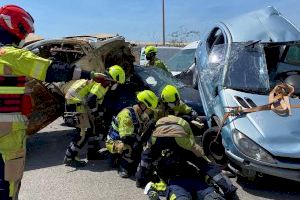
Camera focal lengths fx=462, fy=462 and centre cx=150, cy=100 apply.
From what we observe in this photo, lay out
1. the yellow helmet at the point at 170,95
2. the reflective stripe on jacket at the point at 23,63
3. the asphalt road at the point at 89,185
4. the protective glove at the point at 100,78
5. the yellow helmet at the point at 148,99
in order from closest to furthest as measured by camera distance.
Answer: the reflective stripe on jacket at the point at 23,63
the protective glove at the point at 100,78
the asphalt road at the point at 89,185
the yellow helmet at the point at 170,95
the yellow helmet at the point at 148,99

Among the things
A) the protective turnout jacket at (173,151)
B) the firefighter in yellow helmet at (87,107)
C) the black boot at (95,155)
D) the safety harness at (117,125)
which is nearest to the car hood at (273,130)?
the protective turnout jacket at (173,151)

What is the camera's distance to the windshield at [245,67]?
6.25 meters

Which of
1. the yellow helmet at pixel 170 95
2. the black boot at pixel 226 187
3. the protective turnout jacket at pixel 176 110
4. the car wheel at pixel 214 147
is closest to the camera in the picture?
the black boot at pixel 226 187

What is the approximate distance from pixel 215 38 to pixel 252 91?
2.11 metres

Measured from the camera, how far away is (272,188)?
5586 millimetres

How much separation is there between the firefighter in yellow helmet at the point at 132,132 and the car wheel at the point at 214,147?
2.49 ft

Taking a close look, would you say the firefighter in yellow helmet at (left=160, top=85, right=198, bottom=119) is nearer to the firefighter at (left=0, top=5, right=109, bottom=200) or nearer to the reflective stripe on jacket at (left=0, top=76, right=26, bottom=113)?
the firefighter at (left=0, top=5, right=109, bottom=200)

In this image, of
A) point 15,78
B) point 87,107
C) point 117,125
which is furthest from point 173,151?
point 87,107

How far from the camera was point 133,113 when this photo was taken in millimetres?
6395

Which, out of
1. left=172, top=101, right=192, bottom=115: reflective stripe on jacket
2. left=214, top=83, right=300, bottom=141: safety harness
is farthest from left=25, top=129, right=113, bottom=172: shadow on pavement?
left=214, top=83, right=300, bottom=141: safety harness

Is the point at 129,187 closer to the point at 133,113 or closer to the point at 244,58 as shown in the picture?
the point at 133,113

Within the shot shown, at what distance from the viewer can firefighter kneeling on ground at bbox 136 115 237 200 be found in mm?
5074

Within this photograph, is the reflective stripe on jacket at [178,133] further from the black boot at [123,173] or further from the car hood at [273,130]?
the black boot at [123,173]

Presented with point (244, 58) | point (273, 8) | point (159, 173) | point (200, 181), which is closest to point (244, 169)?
point (200, 181)
